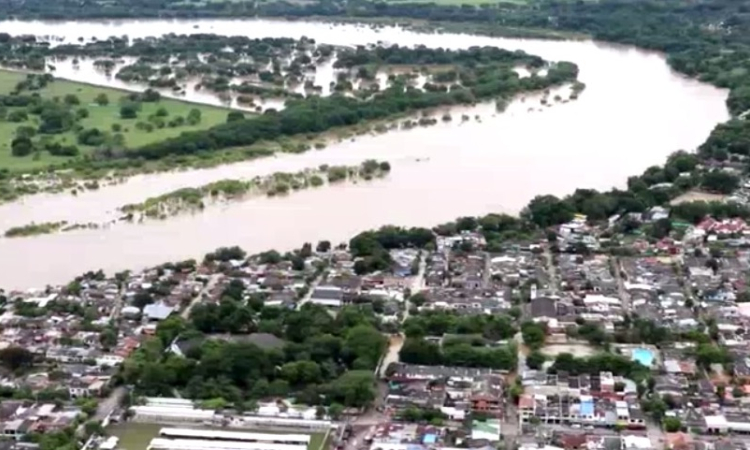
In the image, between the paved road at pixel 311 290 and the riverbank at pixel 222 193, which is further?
the riverbank at pixel 222 193

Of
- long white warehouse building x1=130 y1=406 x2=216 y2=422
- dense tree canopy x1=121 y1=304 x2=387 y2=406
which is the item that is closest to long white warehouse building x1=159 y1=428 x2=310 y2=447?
long white warehouse building x1=130 y1=406 x2=216 y2=422

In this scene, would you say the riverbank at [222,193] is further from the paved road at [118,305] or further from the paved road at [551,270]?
the paved road at [551,270]

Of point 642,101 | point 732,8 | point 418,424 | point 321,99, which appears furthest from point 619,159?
point 732,8

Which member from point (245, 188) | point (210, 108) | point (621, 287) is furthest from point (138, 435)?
point (210, 108)

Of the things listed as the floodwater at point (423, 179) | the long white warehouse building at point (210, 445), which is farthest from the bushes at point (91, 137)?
the long white warehouse building at point (210, 445)

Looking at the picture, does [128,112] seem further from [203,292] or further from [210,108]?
[203,292]

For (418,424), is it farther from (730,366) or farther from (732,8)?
(732,8)

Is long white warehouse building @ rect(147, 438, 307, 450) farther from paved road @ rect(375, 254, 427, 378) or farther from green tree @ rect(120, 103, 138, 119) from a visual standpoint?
green tree @ rect(120, 103, 138, 119)
